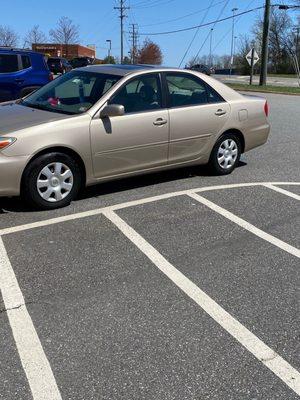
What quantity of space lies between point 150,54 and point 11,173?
95.9 metres

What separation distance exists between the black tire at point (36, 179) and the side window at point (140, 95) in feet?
2.99

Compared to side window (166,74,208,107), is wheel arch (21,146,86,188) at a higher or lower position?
lower

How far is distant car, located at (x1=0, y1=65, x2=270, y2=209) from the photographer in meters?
5.31

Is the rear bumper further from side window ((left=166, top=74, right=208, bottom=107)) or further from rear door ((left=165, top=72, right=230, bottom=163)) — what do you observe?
side window ((left=166, top=74, right=208, bottom=107))

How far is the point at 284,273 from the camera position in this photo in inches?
165

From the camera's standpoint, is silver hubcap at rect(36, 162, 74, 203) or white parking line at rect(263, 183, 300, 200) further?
white parking line at rect(263, 183, 300, 200)

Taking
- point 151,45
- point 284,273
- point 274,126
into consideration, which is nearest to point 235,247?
point 284,273

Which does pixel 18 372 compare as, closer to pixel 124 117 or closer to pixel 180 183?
pixel 124 117

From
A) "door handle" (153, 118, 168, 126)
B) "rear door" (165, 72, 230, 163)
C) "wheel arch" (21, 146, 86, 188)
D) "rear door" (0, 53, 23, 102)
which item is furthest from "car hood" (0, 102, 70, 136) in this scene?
"rear door" (0, 53, 23, 102)

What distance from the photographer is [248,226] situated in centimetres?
527

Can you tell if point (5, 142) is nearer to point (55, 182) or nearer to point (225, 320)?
point (55, 182)

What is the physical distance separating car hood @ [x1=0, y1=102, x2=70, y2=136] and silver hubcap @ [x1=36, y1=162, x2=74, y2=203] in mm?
497

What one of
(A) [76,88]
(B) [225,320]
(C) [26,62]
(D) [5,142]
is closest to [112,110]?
(A) [76,88]

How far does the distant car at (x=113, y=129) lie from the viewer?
17.4 feet
